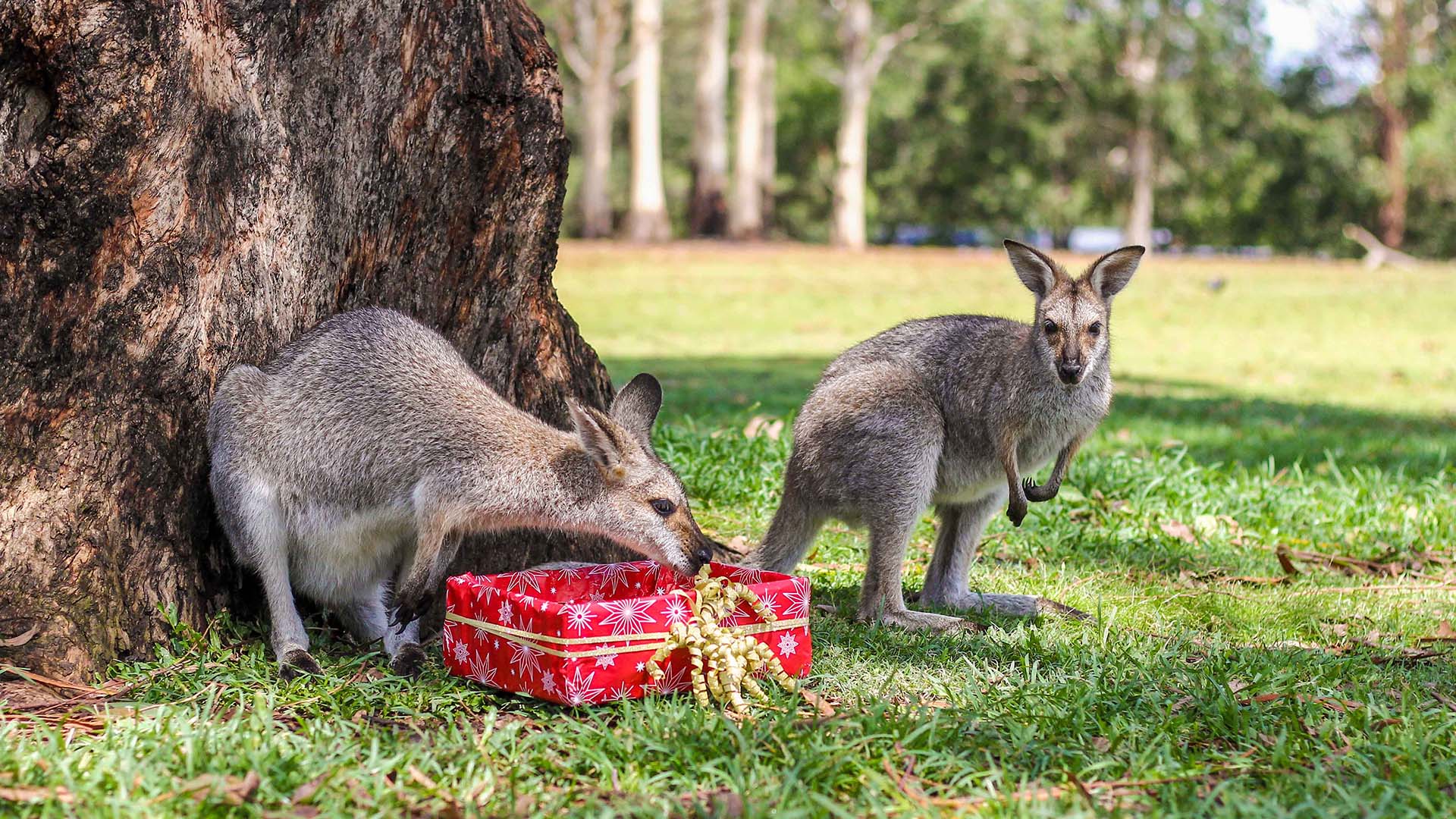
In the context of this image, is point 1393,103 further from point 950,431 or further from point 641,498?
point 641,498

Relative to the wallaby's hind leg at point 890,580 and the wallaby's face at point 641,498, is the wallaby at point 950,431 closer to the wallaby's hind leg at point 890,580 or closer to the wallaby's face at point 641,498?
the wallaby's hind leg at point 890,580

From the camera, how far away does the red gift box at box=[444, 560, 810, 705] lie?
296 cm

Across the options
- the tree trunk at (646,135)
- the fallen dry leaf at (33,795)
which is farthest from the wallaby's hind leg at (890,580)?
the tree trunk at (646,135)

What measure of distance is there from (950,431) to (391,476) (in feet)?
5.47

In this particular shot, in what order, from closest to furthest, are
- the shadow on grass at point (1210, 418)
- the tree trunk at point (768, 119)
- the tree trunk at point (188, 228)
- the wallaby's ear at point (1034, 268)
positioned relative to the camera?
1. the tree trunk at point (188, 228)
2. the wallaby's ear at point (1034, 268)
3. the shadow on grass at point (1210, 418)
4. the tree trunk at point (768, 119)

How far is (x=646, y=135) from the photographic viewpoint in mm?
24031

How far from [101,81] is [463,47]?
40.3 inches

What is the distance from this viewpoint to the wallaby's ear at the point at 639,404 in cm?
357

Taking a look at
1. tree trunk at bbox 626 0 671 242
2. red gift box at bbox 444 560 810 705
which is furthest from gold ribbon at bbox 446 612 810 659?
tree trunk at bbox 626 0 671 242

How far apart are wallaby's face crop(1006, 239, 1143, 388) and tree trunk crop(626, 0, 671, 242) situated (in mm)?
20111

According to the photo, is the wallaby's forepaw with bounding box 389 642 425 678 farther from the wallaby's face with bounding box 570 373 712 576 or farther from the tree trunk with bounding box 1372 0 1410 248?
the tree trunk with bounding box 1372 0 1410 248

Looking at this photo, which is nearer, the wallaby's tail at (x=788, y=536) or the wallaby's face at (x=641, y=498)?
the wallaby's face at (x=641, y=498)

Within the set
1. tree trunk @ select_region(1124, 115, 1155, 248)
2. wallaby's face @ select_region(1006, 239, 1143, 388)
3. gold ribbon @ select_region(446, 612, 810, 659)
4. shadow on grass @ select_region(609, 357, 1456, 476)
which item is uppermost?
tree trunk @ select_region(1124, 115, 1155, 248)

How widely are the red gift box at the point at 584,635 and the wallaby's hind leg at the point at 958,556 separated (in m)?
1.03
